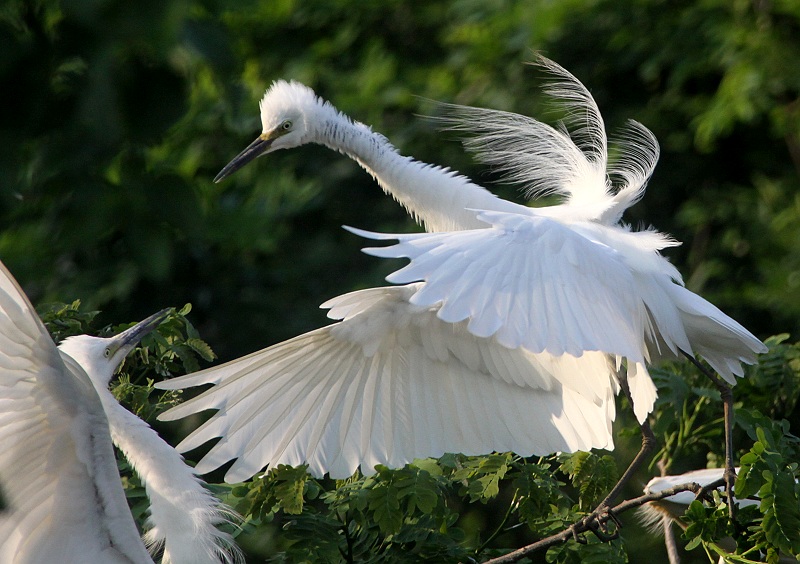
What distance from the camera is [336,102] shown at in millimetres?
4023

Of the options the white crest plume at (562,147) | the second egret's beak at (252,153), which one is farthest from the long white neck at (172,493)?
the white crest plume at (562,147)

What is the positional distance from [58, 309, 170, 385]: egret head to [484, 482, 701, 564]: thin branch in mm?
850

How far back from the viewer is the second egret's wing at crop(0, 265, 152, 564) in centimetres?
154

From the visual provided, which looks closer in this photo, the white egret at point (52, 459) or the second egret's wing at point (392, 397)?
the white egret at point (52, 459)

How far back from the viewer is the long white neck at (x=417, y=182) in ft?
8.08

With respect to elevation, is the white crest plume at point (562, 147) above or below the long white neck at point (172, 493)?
above

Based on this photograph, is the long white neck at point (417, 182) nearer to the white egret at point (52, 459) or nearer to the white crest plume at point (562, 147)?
the white crest plume at point (562, 147)

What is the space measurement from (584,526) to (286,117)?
1419mm

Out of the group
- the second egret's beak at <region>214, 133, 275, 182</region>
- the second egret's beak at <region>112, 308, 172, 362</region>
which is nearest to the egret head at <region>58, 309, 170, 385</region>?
the second egret's beak at <region>112, 308, 172, 362</region>

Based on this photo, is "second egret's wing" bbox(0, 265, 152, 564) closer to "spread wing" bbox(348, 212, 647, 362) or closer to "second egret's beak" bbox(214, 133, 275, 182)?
"spread wing" bbox(348, 212, 647, 362)

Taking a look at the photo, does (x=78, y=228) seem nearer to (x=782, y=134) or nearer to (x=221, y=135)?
(x=221, y=135)

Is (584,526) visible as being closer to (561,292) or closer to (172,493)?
(561,292)

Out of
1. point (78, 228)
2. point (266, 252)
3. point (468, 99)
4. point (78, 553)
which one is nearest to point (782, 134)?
point (468, 99)

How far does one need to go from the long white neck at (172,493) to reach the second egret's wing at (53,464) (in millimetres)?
266
